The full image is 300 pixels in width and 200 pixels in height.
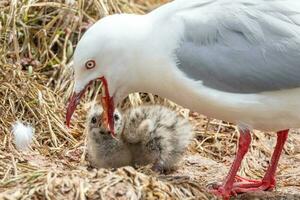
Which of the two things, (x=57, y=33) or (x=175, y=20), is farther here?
(x=57, y=33)

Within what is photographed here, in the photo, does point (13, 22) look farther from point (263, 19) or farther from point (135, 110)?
point (263, 19)

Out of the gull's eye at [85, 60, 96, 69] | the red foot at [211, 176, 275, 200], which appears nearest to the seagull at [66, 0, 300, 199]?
the gull's eye at [85, 60, 96, 69]

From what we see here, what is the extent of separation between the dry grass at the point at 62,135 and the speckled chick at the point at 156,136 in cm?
13

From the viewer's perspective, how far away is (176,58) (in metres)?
5.12

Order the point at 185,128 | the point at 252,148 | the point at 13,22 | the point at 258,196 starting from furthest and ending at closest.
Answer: the point at 13,22 < the point at 252,148 < the point at 185,128 < the point at 258,196

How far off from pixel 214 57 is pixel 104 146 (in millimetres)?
1040

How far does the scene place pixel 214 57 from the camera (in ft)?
16.8

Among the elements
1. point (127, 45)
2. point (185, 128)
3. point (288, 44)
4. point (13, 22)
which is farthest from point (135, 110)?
point (13, 22)

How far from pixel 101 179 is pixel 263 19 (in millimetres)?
1205

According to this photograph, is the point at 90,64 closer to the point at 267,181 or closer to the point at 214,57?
the point at 214,57

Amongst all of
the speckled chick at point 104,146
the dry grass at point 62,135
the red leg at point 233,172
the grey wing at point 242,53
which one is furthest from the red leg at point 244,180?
the speckled chick at point 104,146

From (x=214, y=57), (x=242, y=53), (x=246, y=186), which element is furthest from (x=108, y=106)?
(x=246, y=186)

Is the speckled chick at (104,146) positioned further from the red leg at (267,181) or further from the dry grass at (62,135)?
the red leg at (267,181)

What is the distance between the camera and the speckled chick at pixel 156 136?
579 cm
